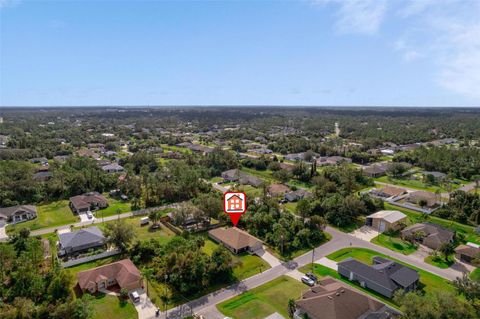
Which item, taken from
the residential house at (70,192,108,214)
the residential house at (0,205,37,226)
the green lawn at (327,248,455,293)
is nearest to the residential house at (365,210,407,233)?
the green lawn at (327,248,455,293)

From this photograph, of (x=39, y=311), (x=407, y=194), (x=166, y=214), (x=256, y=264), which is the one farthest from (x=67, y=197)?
(x=407, y=194)

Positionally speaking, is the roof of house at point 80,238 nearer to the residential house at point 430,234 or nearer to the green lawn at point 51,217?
the green lawn at point 51,217

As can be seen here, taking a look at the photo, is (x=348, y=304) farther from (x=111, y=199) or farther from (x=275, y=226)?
(x=111, y=199)

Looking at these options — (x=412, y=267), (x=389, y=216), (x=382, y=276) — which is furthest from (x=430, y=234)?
(x=382, y=276)

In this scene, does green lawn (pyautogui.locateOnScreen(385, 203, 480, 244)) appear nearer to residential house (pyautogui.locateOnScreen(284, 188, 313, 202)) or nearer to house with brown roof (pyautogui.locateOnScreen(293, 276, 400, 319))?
residential house (pyautogui.locateOnScreen(284, 188, 313, 202))

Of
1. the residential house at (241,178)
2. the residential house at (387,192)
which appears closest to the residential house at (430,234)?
the residential house at (387,192)

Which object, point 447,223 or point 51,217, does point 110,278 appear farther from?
point 447,223
